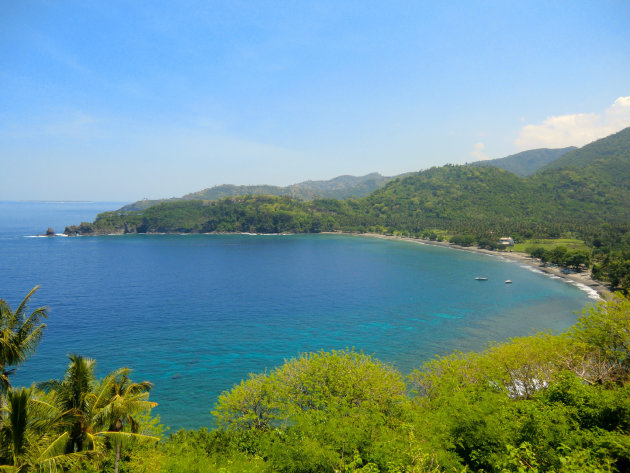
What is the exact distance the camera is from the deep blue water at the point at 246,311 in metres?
54.6

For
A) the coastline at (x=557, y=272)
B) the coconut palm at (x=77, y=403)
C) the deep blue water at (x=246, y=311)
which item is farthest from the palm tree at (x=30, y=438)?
the coastline at (x=557, y=272)

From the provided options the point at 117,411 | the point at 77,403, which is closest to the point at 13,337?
the point at 77,403

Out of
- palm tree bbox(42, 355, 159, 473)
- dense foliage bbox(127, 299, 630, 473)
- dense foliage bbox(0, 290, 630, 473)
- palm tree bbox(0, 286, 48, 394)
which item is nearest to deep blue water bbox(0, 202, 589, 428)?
dense foliage bbox(127, 299, 630, 473)

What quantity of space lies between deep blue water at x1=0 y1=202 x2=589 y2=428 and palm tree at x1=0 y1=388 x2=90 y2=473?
83.8 feet

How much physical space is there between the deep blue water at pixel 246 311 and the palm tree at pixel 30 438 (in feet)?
83.8

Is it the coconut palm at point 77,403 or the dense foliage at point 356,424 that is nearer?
the dense foliage at point 356,424

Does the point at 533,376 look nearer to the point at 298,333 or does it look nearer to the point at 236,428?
the point at 236,428

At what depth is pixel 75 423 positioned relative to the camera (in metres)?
18.8

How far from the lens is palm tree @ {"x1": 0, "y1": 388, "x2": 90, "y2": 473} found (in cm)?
1438

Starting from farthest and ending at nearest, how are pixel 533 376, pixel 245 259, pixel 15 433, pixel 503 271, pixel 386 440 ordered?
1. pixel 245 259
2. pixel 503 271
3. pixel 533 376
4. pixel 386 440
5. pixel 15 433

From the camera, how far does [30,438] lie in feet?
51.4

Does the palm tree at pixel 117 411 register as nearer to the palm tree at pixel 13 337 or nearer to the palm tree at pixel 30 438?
the palm tree at pixel 30 438

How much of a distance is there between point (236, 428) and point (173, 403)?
19044 mm

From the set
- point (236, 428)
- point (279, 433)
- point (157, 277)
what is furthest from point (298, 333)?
point (157, 277)
